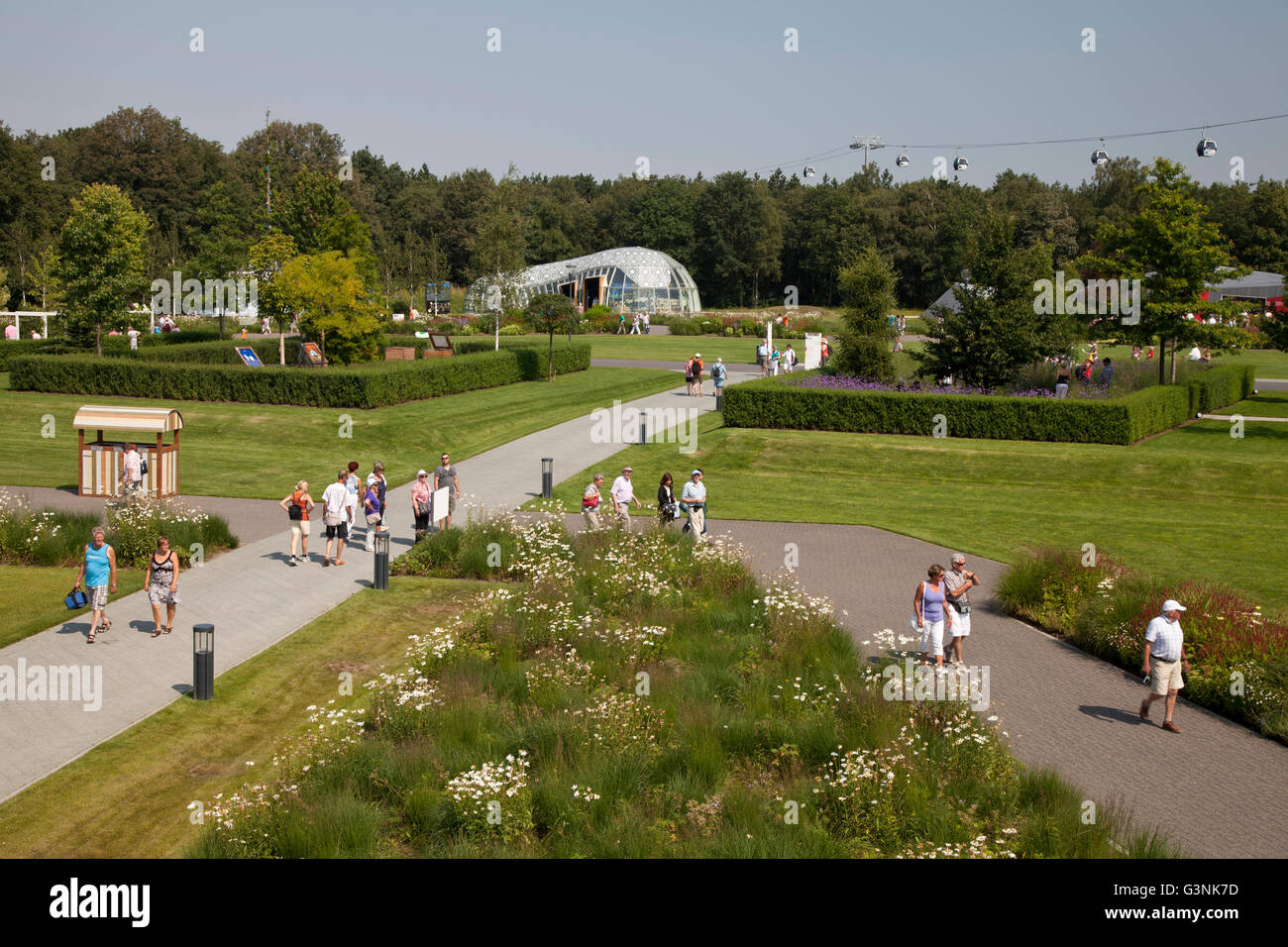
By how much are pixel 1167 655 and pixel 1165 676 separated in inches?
9.5

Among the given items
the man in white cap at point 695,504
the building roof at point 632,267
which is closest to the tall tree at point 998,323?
the man in white cap at point 695,504

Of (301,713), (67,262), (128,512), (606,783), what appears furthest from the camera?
(67,262)

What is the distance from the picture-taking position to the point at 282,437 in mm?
28531

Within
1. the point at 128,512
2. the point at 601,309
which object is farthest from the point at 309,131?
the point at 128,512

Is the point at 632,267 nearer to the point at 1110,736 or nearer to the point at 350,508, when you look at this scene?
the point at 350,508

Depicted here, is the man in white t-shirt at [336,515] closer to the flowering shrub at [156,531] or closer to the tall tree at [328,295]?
the flowering shrub at [156,531]

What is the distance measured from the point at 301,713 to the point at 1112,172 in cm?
12256

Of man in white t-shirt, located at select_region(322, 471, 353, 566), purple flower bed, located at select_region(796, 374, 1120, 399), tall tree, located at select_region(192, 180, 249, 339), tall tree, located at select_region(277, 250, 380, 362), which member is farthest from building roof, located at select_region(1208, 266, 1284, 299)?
man in white t-shirt, located at select_region(322, 471, 353, 566)

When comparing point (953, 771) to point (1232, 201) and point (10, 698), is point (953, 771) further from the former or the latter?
point (1232, 201)

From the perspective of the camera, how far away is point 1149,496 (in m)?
23.8

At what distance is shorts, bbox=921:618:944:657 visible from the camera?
42.6 ft

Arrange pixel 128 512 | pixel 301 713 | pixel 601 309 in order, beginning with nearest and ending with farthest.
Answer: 1. pixel 301 713
2. pixel 128 512
3. pixel 601 309

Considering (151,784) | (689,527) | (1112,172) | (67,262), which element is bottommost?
(151,784)

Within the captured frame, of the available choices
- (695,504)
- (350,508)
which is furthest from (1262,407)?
(350,508)
